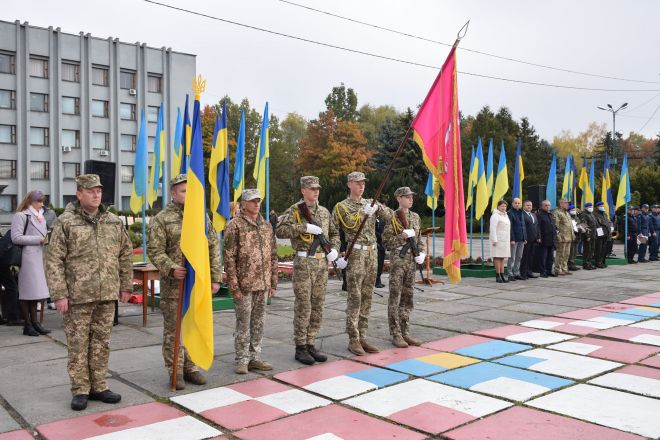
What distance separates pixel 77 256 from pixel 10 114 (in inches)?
1659

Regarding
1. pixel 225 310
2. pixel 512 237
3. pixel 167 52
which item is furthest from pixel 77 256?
pixel 167 52

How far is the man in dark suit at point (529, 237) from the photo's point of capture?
45.8 feet

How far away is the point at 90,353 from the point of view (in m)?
5.00

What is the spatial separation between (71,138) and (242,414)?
4389cm

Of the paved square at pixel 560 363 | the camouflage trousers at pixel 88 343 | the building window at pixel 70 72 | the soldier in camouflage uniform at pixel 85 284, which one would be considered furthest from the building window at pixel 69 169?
the paved square at pixel 560 363

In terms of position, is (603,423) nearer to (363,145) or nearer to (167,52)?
(167,52)

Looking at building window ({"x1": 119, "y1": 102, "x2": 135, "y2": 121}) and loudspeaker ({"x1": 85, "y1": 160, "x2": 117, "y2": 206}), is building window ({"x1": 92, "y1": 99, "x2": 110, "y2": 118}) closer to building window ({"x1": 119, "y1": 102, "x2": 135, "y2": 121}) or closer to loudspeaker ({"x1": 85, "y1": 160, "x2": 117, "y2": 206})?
building window ({"x1": 119, "y1": 102, "x2": 135, "y2": 121})

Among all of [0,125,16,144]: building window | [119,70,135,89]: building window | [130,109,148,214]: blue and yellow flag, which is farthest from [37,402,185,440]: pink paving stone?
[119,70,135,89]: building window

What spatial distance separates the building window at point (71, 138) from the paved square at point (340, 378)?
42.4 metres

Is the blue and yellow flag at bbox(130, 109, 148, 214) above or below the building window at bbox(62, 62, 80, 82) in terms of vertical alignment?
below

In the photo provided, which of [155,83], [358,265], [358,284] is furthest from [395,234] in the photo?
[155,83]

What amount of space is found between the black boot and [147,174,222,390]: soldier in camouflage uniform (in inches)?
43.9

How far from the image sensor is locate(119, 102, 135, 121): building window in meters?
45.5

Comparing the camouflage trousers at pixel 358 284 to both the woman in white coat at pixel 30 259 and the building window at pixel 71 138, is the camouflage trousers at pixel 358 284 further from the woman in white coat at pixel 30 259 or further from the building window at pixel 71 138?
the building window at pixel 71 138
